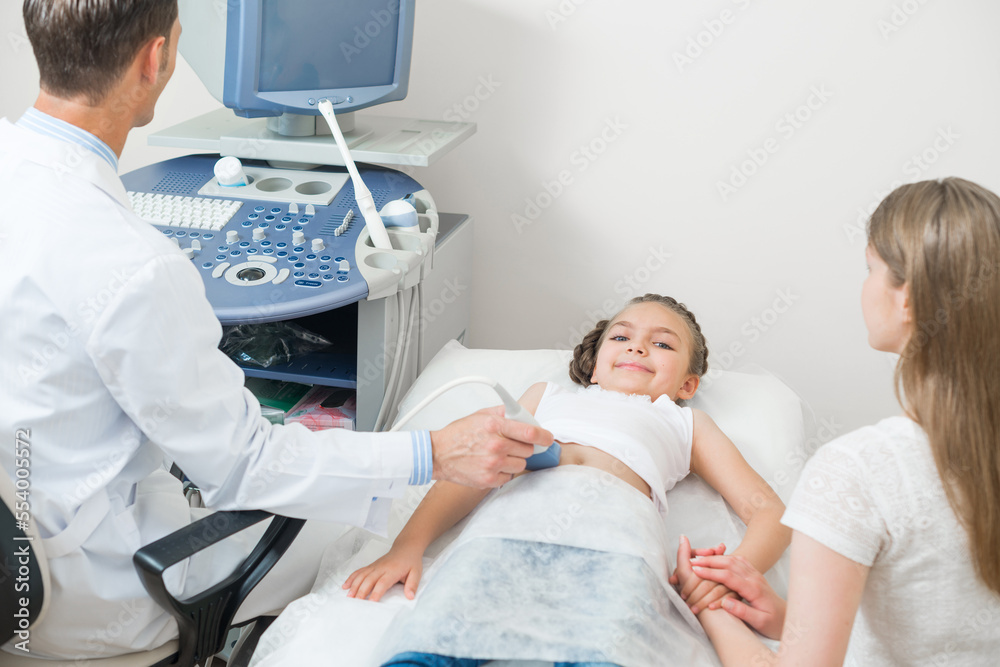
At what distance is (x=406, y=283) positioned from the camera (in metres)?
1.68

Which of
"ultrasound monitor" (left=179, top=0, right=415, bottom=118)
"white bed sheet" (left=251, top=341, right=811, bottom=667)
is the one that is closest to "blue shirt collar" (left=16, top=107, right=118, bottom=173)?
"white bed sheet" (left=251, top=341, right=811, bottom=667)

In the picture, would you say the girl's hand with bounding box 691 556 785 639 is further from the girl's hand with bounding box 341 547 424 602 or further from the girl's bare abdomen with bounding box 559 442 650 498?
the girl's hand with bounding box 341 547 424 602

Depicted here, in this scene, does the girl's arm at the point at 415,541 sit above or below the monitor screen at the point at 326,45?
below

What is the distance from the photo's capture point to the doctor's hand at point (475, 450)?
3.88 ft

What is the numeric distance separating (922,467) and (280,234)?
132 centimetres

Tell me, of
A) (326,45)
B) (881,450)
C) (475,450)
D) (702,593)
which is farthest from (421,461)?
(326,45)

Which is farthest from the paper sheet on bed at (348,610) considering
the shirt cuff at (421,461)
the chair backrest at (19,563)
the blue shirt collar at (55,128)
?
the blue shirt collar at (55,128)

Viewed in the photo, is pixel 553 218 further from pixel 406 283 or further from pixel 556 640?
pixel 556 640

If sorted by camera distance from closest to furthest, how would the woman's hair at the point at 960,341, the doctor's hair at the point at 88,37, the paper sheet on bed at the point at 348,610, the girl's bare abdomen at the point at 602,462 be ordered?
the woman's hair at the point at 960,341 < the doctor's hair at the point at 88,37 < the paper sheet on bed at the point at 348,610 < the girl's bare abdomen at the point at 602,462

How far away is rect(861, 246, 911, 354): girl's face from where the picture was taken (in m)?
0.93

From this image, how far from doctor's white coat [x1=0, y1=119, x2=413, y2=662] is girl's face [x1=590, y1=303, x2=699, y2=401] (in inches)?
26.4

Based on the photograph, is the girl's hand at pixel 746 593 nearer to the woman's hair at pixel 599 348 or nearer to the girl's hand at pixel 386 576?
the girl's hand at pixel 386 576

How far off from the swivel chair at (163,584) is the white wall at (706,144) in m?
1.43

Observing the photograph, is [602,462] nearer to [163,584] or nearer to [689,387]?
[689,387]
